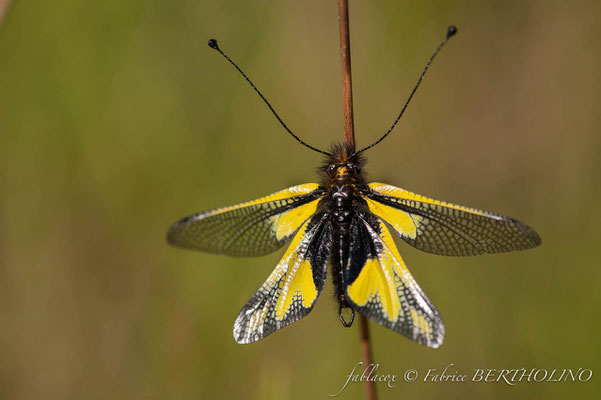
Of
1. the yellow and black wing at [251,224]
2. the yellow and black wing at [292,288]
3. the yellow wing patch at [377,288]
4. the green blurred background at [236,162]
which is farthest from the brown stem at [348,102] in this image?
the green blurred background at [236,162]

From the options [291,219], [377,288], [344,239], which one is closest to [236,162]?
[291,219]

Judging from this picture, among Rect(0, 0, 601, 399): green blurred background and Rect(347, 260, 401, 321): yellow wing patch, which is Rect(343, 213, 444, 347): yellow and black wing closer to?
Rect(347, 260, 401, 321): yellow wing patch

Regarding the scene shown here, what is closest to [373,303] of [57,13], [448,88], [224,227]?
[224,227]

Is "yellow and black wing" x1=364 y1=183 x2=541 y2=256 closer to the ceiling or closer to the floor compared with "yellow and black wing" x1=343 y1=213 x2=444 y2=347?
closer to the ceiling

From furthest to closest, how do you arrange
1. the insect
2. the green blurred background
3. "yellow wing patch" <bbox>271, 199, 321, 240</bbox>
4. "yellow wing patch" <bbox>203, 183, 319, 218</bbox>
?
the green blurred background, "yellow wing patch" <bbox>271, 199, 321, 240</bbox>, "yellow wing patch" <bbox>203, 183, 319, 218</bbox>, the insect

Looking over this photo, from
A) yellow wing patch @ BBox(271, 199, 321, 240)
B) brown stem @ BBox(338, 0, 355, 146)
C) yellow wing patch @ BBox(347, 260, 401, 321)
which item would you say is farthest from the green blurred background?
brown stem @ BBox(338, 0, 355, 146)

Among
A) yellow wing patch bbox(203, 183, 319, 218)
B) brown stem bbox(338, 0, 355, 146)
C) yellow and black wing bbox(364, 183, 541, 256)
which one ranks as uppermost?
brown stem bbox(338, 0, 355, 146)

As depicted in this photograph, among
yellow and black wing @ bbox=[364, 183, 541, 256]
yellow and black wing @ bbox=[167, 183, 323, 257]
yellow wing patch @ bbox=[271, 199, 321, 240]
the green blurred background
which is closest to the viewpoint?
yellow and black wing @ bbox=[364, 183, 541, 256]

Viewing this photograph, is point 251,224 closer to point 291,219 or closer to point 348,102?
point 291,219
